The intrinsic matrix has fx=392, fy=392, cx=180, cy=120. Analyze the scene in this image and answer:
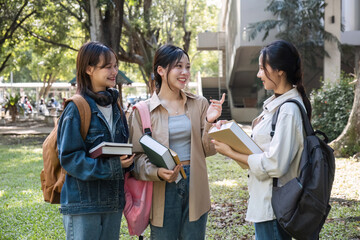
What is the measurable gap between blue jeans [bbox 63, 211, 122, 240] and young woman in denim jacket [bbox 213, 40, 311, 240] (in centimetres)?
87

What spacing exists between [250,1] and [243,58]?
340 centimetres

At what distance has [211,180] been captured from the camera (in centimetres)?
791

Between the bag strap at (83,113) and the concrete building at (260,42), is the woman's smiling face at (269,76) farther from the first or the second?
the concrete building at (260,42)

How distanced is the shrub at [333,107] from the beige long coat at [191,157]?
8968 mm

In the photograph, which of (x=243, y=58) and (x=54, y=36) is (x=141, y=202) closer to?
(x=243, y=58)

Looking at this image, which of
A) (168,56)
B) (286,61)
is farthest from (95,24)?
(286,61)

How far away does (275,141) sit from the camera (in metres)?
2.21

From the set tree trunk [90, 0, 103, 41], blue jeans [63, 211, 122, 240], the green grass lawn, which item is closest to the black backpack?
blue jeans [63, 211, 122, 240]

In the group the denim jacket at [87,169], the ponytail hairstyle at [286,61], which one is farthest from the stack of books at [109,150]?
the ponytail hairstyle at [286,61]

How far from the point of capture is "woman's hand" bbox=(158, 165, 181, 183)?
2.47 metres

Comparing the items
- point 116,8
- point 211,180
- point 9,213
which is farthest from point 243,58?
point 9,213

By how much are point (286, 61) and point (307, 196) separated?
82 cm

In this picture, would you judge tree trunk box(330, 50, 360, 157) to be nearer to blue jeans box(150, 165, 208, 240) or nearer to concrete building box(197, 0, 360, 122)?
concrete building box(197, 0, 360, 122)

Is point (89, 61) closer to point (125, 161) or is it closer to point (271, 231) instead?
point (125, 161)
